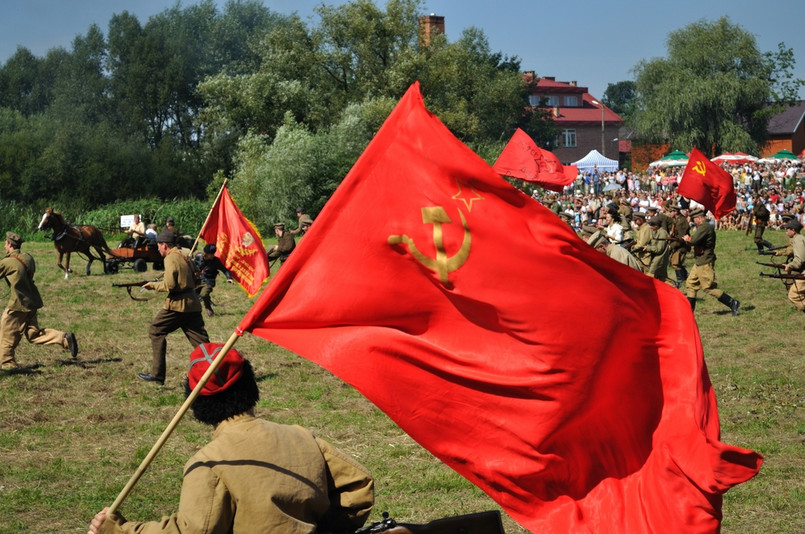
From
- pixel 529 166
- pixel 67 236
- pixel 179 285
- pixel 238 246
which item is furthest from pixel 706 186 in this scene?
pixel 67 236

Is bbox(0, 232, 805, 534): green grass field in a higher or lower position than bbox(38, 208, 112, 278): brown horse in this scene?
lower

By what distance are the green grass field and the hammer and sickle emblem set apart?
3.07m

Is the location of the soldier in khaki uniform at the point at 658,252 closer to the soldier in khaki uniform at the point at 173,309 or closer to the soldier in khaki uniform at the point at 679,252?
the soldier in khaki uniform at the point at 679,252

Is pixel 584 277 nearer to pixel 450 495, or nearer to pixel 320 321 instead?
pixel 320 321

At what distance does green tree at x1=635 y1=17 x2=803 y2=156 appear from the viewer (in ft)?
202

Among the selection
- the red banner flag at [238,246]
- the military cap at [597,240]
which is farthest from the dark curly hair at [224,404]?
the red banner flag at [238,246]

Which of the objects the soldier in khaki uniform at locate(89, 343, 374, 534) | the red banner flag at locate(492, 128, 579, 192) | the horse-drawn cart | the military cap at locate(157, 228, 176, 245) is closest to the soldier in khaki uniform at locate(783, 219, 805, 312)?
the red banner flag at locate(492, 128, 579, 192)

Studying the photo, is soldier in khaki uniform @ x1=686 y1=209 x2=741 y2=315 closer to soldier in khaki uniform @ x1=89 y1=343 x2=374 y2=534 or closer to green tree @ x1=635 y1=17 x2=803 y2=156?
soldier in khaki uniform @ x1=89 y1=343 x2=374 y2=534

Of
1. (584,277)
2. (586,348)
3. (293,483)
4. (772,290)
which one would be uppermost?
(584,277)

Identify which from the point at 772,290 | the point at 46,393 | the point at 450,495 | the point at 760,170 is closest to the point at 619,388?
the point at 450,495

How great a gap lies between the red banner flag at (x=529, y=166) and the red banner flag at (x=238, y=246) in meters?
5.88

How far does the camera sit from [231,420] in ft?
13.6

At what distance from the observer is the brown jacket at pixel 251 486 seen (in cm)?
381

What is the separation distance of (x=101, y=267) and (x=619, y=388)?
25.3 m
